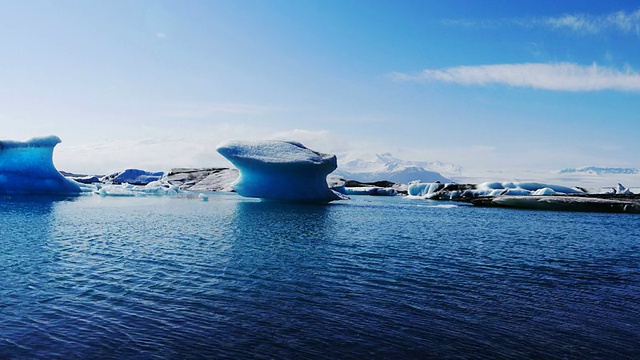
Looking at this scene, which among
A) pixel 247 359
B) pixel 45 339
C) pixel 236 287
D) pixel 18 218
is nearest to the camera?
pixel 247 359

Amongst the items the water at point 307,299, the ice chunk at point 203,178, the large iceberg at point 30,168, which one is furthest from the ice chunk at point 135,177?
the water at point 307,299

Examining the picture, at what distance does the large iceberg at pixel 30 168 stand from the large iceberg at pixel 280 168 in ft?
56.9

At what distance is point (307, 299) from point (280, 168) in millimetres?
34030

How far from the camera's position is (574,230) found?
2761 cm

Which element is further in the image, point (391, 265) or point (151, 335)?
point (391, 265)

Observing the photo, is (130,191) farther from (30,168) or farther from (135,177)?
(135,177)

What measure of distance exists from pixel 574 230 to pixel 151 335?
1068 inches

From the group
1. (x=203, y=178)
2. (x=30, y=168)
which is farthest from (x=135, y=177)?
(x=30, y=168)

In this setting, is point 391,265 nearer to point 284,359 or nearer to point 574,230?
point 284,359

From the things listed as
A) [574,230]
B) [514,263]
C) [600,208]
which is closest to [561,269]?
[514,263]

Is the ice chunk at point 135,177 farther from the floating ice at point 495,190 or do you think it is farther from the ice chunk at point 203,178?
the floating ice at point 495,190

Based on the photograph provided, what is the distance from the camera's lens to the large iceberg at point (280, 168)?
141 feet

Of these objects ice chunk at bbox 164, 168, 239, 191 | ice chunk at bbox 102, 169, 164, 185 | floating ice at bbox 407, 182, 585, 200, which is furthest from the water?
ice chunk at bbox 102, 169, 164, 185

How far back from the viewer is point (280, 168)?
4328cm
